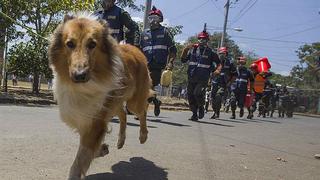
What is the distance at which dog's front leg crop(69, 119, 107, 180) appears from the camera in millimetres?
4703

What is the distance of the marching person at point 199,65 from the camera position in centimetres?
1412

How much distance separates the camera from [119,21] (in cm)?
937

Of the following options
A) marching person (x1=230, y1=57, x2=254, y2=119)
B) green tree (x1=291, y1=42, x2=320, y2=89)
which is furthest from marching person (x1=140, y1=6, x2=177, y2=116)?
green tree (x1=291, y1=42, x2=320, y2=89)

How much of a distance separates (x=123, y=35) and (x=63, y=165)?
4482 mm

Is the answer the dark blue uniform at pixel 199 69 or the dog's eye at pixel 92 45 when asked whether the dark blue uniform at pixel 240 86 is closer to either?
the dark blue uniform at pixel 199 69

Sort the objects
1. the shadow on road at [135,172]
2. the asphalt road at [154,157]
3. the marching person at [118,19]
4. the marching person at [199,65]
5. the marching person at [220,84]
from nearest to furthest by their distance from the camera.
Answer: the shadow on road at [135,172], the asphalt road at [154,157], the marching person at [118,19], the marching person at [199,65], the marching person at [220,84]

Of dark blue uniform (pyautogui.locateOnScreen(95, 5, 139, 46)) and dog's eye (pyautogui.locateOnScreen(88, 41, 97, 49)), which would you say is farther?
dark blue uniform (pyautogui.locateOnScreen(95, 5, 139, 46))

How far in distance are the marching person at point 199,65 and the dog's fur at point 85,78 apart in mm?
8989

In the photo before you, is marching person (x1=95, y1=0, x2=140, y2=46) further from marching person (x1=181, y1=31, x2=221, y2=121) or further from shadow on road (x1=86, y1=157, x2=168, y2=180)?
marching person (x1=181, y1=31, x2=221, y2=121)

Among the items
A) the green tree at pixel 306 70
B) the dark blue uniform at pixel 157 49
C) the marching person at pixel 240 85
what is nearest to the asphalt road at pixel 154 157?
the dark blue uniform at pixel 157 49

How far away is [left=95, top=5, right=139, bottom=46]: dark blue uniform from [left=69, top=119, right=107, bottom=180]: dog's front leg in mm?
4432

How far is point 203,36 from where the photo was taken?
46.1 feet

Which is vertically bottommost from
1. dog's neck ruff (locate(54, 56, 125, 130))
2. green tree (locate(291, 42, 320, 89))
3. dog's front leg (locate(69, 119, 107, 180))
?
dog's front leg (locate(69, 119, 107, 180))

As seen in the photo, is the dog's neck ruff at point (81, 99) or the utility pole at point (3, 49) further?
the utility pole at point (3, 49)
